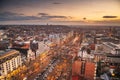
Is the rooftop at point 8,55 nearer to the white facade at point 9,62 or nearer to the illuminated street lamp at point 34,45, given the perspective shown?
the white facade at point 9,62

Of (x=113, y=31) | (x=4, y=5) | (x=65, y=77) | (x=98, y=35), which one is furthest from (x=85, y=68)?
(x=4, y=5)

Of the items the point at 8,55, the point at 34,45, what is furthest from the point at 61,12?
the point at 8,55

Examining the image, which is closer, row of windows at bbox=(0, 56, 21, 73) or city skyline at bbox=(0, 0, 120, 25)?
city skyline at bbox=(0, 0, 120, 25)

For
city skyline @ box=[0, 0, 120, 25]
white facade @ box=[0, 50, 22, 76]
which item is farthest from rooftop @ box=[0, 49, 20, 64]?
city skyline @ box=[0, 0, 120, 25]

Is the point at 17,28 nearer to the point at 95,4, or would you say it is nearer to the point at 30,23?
the point at 30,23

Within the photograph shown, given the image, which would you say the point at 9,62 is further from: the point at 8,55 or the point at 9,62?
the point at 8,55

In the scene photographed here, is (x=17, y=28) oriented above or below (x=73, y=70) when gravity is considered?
above

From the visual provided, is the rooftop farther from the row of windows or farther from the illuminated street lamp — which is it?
the illuminated street lamp

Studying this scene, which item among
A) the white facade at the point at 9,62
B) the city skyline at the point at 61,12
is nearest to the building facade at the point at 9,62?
the white facade at the point at 9,62

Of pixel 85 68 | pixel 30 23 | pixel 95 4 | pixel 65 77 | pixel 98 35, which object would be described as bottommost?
pixel 65 77
